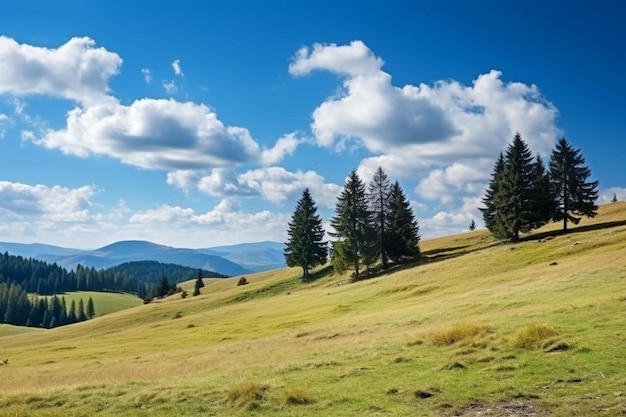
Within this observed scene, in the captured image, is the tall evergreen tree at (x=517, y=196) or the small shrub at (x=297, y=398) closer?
the small shrub at (x=297, y=398)

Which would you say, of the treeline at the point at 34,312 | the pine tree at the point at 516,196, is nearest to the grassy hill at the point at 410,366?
the pine tree at the point at 516,196

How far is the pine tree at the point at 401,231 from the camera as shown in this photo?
8069 cm

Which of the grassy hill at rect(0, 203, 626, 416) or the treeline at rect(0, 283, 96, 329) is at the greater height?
the grassy hill at rect(0, 203, 626, 416)

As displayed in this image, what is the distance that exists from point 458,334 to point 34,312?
20270 cm

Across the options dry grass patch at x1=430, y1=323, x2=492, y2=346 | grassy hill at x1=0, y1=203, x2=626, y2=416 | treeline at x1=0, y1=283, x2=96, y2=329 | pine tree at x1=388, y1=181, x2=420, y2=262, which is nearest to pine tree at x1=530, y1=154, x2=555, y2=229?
pine tree at x1=388, y1=181, x2=420, y2=262

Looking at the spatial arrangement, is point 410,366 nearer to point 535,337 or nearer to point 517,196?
point 535,337

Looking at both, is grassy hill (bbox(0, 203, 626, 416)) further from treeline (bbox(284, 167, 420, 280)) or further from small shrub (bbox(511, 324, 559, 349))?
treeline (bbox(284, 167, 420, 280))

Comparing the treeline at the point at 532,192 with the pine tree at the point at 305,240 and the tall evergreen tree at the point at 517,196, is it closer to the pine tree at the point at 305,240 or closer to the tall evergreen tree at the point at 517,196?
the tall evergreen tree at the point at 517,196

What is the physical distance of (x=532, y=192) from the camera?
73000 millimetres

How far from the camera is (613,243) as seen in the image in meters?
53.0

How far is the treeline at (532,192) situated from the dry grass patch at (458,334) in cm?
5412

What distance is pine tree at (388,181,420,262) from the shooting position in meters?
80.7

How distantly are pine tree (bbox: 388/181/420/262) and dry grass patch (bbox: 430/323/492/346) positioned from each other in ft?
192

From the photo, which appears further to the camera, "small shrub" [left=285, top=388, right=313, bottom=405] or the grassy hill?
"small shrub" [left=285, top=388, right=313, bottom=405]
